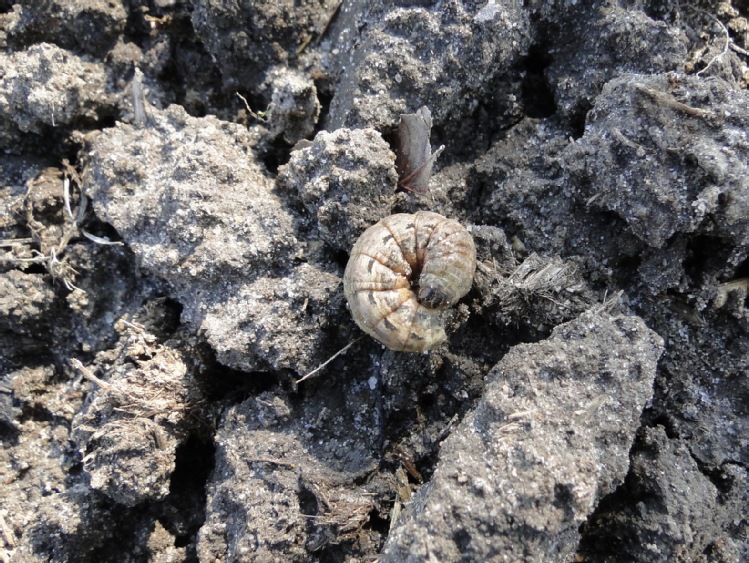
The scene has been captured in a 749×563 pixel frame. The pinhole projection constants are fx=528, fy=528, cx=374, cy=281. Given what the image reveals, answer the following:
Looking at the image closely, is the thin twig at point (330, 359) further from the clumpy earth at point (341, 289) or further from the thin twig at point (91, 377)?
the thin twig at point (91, 377)

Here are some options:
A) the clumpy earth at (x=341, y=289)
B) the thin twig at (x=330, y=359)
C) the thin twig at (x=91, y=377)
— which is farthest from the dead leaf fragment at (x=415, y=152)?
the thin twig at (x=91, y=377)

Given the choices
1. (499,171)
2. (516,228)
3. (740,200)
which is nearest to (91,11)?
(499,171)

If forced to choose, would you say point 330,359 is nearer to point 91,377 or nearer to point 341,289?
point 341,289

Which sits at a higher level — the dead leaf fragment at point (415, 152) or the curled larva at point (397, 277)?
the dead leaf fragment at point (415, 152)

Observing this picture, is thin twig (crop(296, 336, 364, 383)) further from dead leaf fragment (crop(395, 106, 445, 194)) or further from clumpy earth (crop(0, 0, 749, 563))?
dead leaf fragment (crop(395, 106, 445, 194))

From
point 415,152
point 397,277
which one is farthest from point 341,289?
point 415,152
